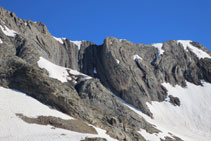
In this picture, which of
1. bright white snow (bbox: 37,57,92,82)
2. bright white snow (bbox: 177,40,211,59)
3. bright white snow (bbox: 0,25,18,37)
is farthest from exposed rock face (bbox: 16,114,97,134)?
bright white snow (bbox: 177,40,211,59)

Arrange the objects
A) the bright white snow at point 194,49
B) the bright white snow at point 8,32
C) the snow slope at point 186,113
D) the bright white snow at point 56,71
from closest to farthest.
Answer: the bright white snow at point 56,71 < the snow slope at point 186,113 < the bright white snow at point 8,32 < the bright white snow at point 194,49

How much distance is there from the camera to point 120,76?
3361 inches

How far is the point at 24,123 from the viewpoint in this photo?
31.8 m

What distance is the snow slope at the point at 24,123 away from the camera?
28656 mm

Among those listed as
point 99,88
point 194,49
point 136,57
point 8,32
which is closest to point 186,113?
point 136,57

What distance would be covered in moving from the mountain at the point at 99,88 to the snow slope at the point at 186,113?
33cm

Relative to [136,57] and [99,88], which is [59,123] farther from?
[136,57]

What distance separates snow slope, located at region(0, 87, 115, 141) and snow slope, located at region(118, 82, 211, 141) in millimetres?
34344

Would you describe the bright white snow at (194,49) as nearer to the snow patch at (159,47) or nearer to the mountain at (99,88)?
the mountain at (99,88)

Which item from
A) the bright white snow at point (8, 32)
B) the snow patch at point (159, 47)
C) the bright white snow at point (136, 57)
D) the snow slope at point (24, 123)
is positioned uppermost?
the snow patch at point (159, 47)

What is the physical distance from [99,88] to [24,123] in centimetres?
3450

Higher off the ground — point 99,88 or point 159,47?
point 159,47

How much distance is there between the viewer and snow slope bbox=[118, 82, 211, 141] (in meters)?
69.4

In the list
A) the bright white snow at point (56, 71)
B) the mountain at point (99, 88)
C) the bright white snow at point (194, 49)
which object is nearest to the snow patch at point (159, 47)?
the mountain at point (99, 88)
